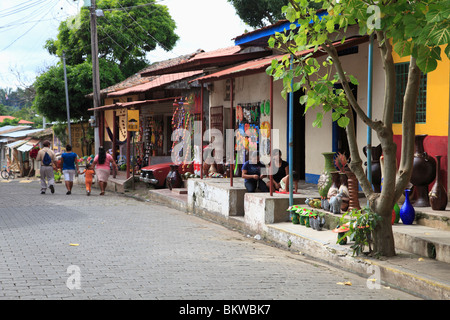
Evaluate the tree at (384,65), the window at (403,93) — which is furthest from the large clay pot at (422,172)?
the tree at (384,65)

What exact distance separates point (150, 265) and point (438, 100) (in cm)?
549

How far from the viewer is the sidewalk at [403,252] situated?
19.6 ft

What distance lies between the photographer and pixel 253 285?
6.13 m

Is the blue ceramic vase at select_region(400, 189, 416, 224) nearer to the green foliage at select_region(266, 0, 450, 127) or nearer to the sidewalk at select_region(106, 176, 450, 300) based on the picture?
the sidewalk at select_region(106, 176, 450, 300)

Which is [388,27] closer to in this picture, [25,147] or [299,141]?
[299,141]

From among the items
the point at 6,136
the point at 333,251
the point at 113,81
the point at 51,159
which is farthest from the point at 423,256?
the point at 6,136

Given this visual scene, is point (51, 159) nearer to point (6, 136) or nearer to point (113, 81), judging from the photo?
point (113, 81)

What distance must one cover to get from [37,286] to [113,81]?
2784 centimetres

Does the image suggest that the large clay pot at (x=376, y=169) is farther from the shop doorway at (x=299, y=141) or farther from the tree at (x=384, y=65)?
the shop doorway at (x=299, y=141)

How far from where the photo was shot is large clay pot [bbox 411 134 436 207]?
336 inches

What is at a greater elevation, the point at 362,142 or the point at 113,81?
the point at 113,81

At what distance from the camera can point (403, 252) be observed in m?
7.22

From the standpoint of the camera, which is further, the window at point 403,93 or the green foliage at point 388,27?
the window at point 403,93

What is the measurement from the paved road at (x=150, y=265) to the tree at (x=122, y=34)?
77.8 feet
